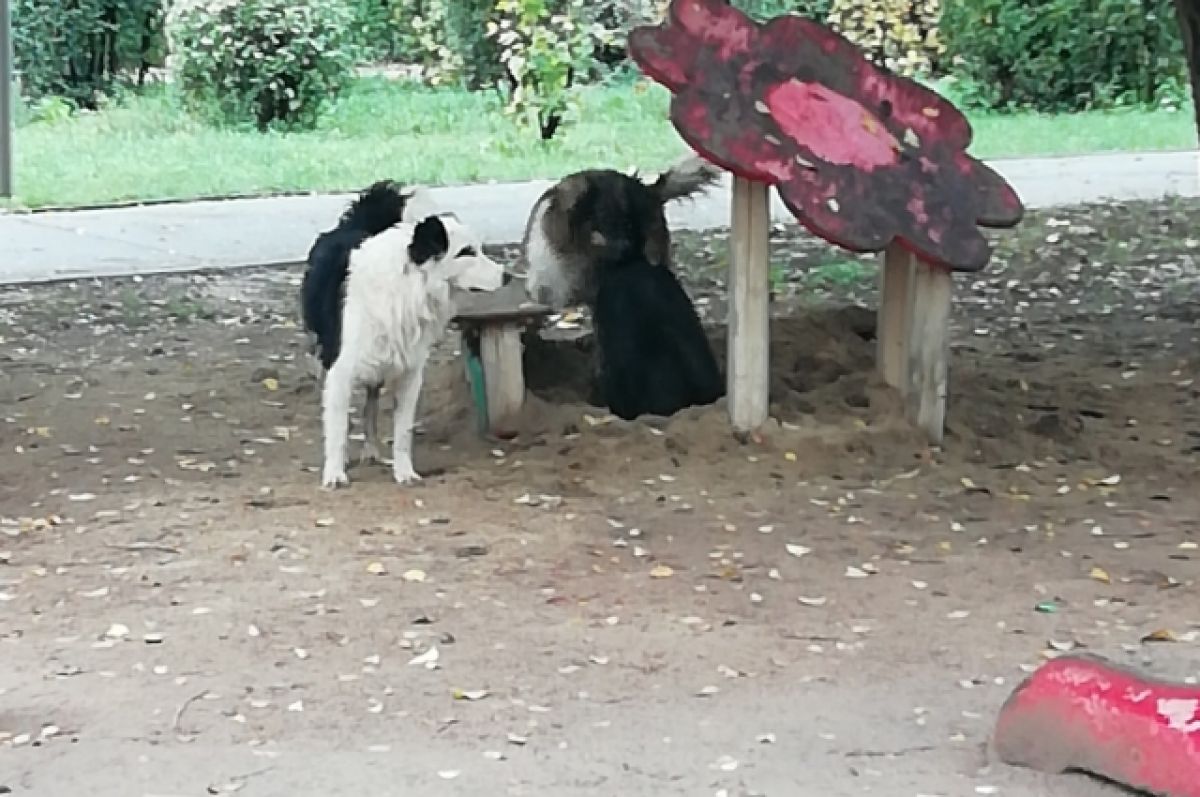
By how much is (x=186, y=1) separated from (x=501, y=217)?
6.55 m

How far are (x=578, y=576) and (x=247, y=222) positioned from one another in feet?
26.8

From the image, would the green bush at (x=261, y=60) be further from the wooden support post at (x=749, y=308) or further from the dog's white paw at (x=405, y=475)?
the dog's white paw at (x=405, y=475)

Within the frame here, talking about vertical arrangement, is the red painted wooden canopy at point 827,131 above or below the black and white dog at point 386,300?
above

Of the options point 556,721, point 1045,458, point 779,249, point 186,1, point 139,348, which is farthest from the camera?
point 186,1

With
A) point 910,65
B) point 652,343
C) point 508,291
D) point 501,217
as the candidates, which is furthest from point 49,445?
point 910,65

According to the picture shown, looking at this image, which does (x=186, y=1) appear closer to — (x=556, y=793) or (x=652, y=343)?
(x=652, y=343)

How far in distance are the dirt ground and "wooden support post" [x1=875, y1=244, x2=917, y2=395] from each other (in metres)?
0.15

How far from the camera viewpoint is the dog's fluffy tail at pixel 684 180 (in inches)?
272

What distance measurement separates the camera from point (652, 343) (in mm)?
6766

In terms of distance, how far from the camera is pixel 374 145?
17.9 meters

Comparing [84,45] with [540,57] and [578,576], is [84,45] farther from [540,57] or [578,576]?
[578,576]

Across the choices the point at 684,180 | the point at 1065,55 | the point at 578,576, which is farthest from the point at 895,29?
the point at 578,576

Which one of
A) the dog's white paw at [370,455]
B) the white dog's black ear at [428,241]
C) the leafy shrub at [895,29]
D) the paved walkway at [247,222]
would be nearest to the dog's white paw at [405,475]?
the dog's white paw at [370,455]

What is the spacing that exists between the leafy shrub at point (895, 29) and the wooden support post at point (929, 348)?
15.5 metres
